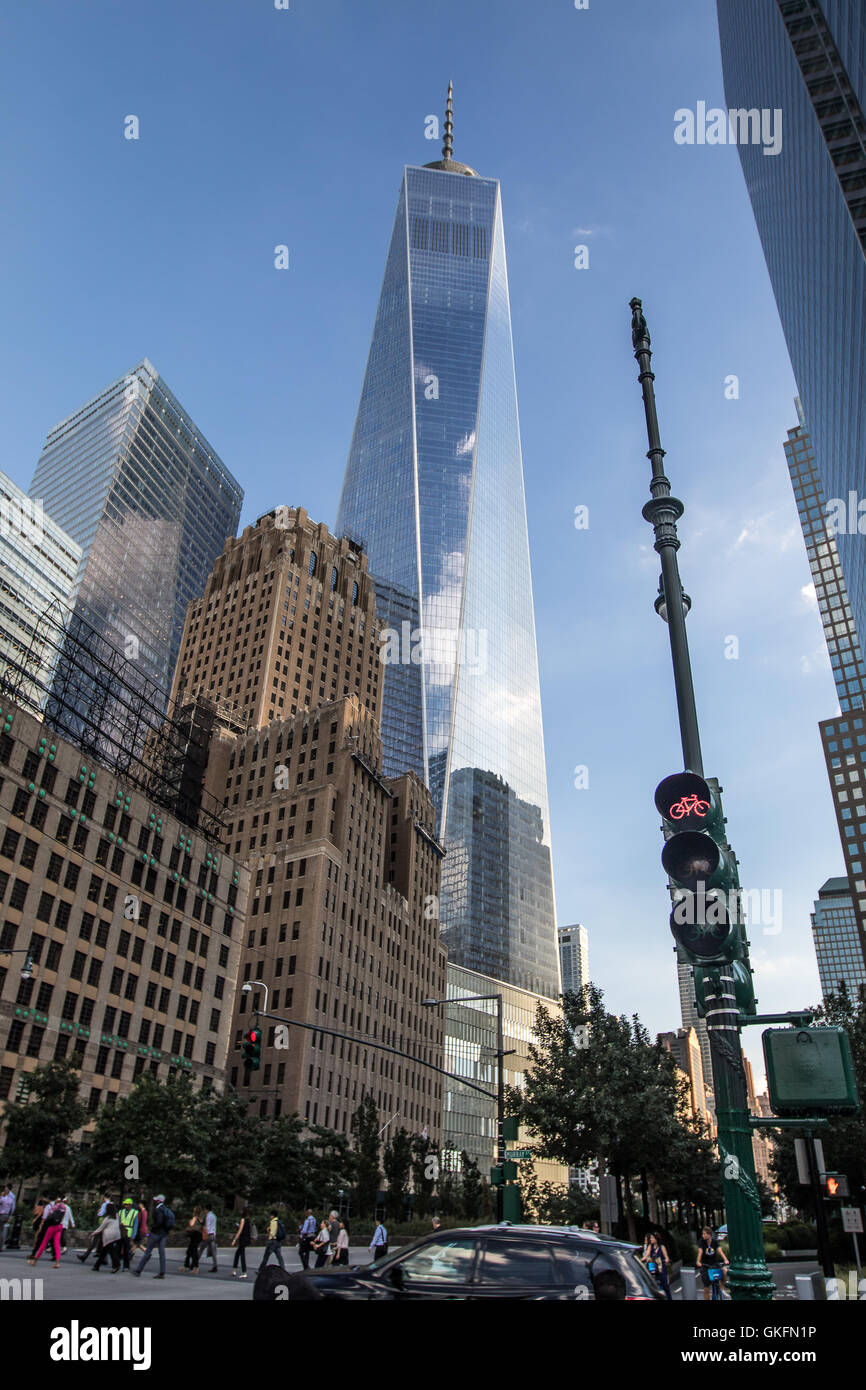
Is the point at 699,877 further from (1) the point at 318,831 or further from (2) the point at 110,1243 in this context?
(1) the point at 318,831

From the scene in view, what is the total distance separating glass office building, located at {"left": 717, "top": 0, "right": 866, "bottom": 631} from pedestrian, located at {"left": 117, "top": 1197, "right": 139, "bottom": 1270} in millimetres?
59512

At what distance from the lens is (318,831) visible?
105 m

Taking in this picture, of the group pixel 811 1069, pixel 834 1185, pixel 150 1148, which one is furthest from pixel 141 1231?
pixel 811 1069

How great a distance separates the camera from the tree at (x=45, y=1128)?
134 feet

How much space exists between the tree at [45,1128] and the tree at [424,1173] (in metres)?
42.0

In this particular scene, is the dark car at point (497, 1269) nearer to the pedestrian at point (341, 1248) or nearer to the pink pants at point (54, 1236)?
the pink pants at point (54, 1236)

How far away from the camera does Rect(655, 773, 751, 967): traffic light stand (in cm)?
995

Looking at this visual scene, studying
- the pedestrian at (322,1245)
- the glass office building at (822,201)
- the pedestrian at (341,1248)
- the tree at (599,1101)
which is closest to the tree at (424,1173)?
the tree at (599,1101)

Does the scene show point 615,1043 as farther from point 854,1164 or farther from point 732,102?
point 732,102

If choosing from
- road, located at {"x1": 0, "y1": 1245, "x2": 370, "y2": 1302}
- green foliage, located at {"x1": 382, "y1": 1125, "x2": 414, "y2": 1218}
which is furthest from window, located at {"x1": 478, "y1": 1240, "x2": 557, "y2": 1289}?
green foliage, located at {"x1": 382, "y1": 1125, "x2": 414, "y2": 1218}

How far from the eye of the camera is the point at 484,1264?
9.94 metres

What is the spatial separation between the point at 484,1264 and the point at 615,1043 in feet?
132

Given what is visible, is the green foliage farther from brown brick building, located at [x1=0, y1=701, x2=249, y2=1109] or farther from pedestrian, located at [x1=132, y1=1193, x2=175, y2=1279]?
pedestrian, located at [x1=132, y1=1193, x2=175, y2=1279]

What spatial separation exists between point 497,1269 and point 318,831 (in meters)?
97.0
